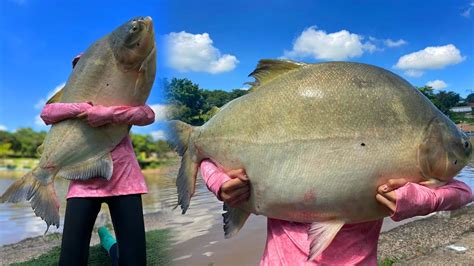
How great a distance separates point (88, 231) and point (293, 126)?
166 centimetres

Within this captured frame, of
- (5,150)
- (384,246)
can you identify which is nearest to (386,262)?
(384,246)

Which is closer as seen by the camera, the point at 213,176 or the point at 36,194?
the point at 213,176

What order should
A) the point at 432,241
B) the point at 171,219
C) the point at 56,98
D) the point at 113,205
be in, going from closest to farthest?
the point at 113,205, the point at 56,98, the point at 432,241, the point at 171,219

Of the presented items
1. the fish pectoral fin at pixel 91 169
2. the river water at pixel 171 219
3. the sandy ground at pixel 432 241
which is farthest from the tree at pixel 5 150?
the fish pectoral fin at pixel 91 169

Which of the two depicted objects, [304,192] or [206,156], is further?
[206,156]

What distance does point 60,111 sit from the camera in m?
2.48

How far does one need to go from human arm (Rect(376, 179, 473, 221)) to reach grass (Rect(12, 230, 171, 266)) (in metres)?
3.88

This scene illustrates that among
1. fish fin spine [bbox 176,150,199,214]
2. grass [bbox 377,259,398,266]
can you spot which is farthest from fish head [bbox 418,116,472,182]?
grass [bbox 377,259,398,266]

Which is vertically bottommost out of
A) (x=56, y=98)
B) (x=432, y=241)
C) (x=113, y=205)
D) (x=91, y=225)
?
(x=432, y=241)

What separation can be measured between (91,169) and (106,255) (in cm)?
260

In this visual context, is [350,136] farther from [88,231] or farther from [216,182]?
[88,231]

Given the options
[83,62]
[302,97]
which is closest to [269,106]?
[302,97]

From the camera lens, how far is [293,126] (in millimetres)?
1407

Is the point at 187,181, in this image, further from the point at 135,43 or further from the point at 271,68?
the point at 135,43
